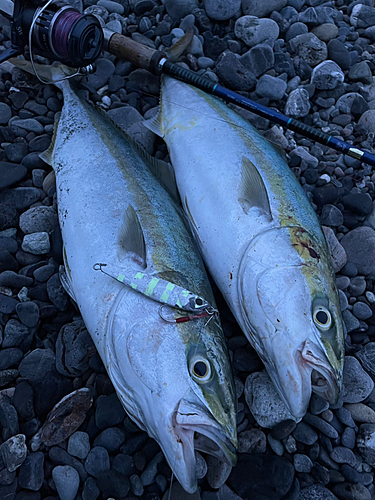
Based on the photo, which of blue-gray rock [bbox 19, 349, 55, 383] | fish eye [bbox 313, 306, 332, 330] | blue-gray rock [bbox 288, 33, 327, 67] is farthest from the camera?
blue-gray rock [bbox 288, 33, 327, 67]

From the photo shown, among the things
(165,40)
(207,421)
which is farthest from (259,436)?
(165,40)

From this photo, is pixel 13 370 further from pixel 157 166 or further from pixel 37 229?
pixel 157 166

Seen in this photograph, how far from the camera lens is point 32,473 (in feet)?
7.84

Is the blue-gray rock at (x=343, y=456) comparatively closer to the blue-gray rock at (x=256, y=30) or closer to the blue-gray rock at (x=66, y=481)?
the blue-gray rock at (x=66, y=481)

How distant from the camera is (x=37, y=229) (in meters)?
3.23

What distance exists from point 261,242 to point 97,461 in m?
1.71

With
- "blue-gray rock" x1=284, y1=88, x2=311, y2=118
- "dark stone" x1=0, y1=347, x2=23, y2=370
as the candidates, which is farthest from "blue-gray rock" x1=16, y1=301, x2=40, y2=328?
"blue-gray rock" x1=284, y1=88, x2=311, y2=118

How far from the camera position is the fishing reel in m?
3.00

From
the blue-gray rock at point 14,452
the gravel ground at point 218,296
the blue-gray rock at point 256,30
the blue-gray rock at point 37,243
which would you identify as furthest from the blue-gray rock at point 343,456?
the blue-gray rock at point 256,30

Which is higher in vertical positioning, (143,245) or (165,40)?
(165,40)

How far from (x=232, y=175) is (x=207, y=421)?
169 centimetres

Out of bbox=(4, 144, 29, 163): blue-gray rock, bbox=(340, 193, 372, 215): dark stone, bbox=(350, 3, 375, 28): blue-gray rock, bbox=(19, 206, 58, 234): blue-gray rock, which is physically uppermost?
bbox=(350, 3, 375, 28): blue-gray rock

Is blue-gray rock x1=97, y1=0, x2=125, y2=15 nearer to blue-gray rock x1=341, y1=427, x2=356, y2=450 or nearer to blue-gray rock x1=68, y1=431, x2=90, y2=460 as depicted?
blue-gray rock x1=68, y1=431, x2=90, y2=460

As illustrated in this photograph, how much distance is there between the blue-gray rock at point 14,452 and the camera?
239 centimetres
